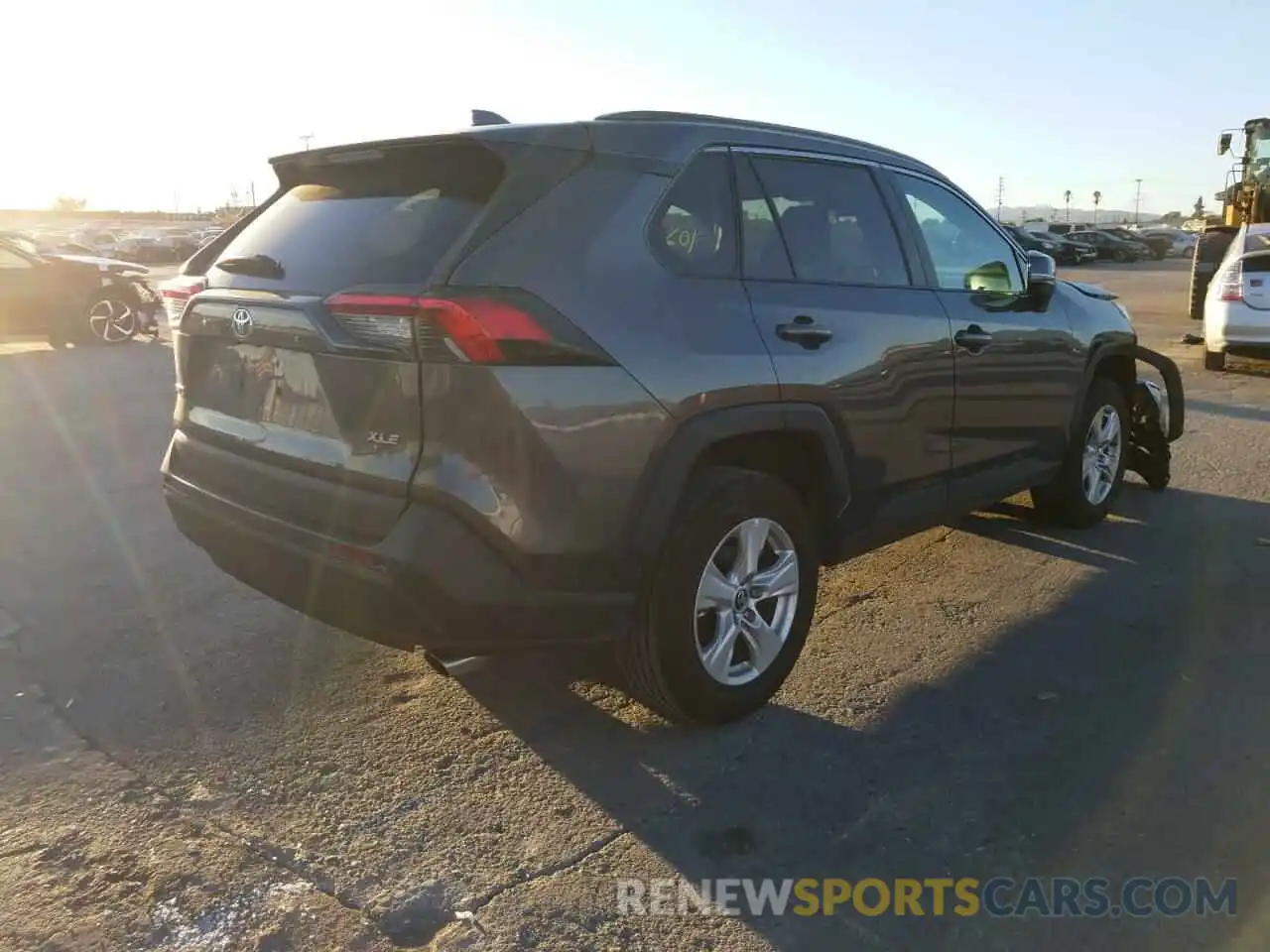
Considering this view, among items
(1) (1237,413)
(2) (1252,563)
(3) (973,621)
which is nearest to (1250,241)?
(1) (1237,413)

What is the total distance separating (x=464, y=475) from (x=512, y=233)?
66cm

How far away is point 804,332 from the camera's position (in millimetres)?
3455

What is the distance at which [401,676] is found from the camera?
3869 mm


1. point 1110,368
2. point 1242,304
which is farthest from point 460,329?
point 1242,304

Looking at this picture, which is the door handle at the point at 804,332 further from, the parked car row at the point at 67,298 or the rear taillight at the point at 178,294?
the parked car row at the point at 67,298

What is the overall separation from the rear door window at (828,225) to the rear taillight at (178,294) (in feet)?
6.37

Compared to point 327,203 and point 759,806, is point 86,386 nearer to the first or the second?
point 327,203

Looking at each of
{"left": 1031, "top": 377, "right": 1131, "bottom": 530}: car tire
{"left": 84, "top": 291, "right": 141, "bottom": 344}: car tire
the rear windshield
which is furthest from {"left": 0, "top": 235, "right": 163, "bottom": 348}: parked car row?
{"left": 1031, "top": 377, "right": 1131, "bottom": 530}: car tire

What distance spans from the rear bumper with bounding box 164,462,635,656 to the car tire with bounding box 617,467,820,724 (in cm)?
18

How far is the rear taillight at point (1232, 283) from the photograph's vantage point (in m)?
11.0

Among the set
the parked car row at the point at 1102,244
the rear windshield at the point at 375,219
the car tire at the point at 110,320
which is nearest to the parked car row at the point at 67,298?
the car tire at the point at 110,320

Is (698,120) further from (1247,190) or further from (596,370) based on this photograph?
(1247,190)

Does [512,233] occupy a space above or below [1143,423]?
above

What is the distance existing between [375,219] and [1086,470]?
406 cm
